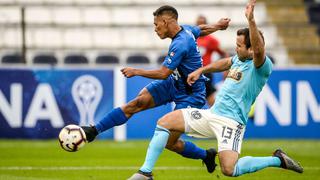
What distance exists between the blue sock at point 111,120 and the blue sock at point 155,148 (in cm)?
147

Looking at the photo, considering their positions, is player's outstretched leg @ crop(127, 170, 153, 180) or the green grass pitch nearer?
player's outstretched leg @ crop(127, 170, 153, 180)

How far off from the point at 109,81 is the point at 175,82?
7089 mm

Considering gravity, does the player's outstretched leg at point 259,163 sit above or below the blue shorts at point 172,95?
below

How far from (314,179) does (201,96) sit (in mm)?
1743

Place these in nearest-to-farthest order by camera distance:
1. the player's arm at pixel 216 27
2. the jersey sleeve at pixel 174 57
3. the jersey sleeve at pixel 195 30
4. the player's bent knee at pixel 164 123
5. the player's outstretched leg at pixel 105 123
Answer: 1. the player's bent knee at pixel 164 123
2. the jersey sleeve at pixel 174 57
3. the player's outstretched leg at pixel 105 123
4. the jersey sleeve at pixel 195 30
5. the player's arm at pixel 216 27

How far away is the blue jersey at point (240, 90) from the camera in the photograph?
Answer: 30.6 feet

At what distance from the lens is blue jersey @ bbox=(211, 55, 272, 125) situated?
9328 millimetres

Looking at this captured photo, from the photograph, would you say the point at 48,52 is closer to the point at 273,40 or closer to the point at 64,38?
the point at 64,38

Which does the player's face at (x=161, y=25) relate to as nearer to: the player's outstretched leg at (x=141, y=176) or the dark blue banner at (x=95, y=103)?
the player's outstretched leg at (x=141, y=176)

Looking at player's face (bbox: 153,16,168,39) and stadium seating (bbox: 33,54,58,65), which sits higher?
player's face (bbox: 153,16,168,39)

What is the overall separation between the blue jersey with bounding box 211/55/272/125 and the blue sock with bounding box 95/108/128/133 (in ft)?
6.05

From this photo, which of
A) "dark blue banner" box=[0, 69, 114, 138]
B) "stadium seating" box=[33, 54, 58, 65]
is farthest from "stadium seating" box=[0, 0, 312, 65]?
"dark blue banner" box=[0, 69, 114, 138]

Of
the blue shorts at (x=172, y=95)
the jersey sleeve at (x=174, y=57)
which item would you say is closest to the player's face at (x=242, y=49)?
the jersey sleeve at (x=174, y=57)

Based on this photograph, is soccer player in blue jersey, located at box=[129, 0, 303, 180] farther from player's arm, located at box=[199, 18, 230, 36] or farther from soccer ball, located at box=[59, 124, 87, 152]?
player's arm, located at box=[199, 18, 230, 36]
